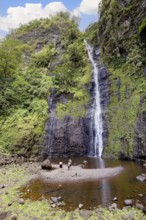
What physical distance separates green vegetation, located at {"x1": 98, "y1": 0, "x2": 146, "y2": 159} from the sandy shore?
357 centimetres

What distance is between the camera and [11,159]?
17281 millimetres

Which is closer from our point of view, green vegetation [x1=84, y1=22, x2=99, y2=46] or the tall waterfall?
the tall waterfall

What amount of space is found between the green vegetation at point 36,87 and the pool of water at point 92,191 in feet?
27.7

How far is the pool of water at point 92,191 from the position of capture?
31.7ft

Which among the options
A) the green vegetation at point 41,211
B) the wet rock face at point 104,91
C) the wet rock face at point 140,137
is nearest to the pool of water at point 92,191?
the green vegetation at point 41,211

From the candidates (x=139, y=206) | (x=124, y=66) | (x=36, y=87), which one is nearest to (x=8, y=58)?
(x=36, y=87)

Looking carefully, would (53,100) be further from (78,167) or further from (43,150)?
(78,167)

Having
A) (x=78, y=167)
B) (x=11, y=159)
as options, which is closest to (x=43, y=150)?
(x=11, y=159)

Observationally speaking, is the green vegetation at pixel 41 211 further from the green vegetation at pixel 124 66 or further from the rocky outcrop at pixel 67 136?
the rocky outcrop at pixel 67 136

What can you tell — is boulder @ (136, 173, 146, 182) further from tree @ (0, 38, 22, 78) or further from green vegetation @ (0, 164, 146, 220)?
tree @ (0, 38, 22, 78)

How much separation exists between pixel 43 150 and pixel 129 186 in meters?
10.7

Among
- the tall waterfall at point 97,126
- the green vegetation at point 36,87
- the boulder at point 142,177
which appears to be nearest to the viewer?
the boulder at point 142,177

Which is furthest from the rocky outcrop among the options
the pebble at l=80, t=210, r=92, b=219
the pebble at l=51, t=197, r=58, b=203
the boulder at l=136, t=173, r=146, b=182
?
the pebble at l=80, t=210, r=92, b=219

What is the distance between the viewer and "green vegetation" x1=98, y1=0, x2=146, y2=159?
18297 millimetres
